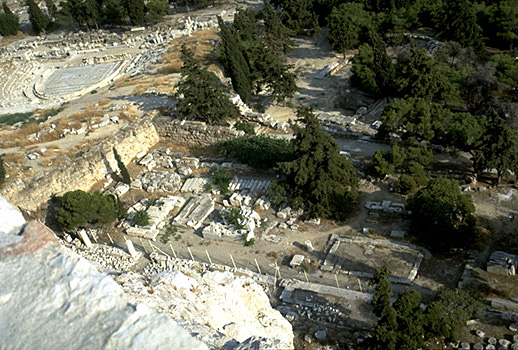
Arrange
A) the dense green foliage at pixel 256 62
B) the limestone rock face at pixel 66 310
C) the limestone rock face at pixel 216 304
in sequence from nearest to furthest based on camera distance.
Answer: the limestone rock face at pixel 66 310 < the limestone rock face at pixel 216 304 < the dense green foliage at pixel 256 62

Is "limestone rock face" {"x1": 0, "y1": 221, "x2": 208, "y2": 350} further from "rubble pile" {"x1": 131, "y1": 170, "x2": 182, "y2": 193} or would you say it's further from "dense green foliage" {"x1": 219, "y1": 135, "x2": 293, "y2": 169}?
"rubble pile" {"x1": 131, "y1": 170, "x2": 182, "y2": 193}

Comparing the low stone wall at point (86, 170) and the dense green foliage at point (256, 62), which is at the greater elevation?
the dense green foliage at point (256, 62)

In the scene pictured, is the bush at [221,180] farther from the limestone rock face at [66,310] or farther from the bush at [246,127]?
the limestone rock face at [66,310]

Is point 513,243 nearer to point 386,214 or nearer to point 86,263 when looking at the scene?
point 386,214

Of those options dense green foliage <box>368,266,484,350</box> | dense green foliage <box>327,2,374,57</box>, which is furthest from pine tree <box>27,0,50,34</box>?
dense green foliage <box>368,266,484,350</box>

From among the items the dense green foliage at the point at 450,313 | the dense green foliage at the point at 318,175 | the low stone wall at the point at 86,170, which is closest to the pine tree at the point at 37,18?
the low stone wall at the point at 86,170

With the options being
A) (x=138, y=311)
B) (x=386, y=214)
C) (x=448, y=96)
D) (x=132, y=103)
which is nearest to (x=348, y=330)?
(x=386, y=214)

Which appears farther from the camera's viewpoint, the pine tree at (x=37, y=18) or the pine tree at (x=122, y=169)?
the pine tree at (x=37, y=18)
